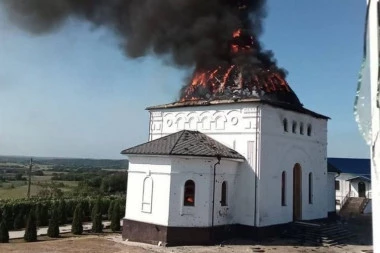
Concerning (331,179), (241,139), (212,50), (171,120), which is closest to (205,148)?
(241,139)

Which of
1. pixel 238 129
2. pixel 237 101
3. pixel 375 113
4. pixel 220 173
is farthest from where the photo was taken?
pixel 238 129

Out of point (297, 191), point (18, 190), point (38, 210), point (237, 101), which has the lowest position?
point (18, 190)

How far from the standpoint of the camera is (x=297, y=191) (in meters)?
21.9

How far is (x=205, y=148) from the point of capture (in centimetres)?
1808

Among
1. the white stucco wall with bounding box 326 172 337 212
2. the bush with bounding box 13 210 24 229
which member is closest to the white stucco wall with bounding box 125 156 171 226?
the bush with bounding box 13 210 24 229

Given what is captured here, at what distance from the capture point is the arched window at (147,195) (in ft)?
58.2

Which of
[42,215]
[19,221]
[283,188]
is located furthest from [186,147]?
[19,221]

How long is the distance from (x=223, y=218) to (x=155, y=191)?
3443 mm

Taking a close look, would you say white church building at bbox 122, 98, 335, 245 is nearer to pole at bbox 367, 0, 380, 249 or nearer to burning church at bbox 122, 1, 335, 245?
burning church at bbox 122, 1, 335, 245

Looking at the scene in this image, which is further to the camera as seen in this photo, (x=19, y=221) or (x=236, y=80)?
(x=19, y=221)

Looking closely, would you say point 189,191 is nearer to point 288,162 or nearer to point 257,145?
point 257,145

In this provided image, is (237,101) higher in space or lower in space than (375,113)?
higher

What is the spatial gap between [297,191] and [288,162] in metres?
2.14

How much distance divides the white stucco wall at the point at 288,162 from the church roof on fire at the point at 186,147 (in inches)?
68.4
